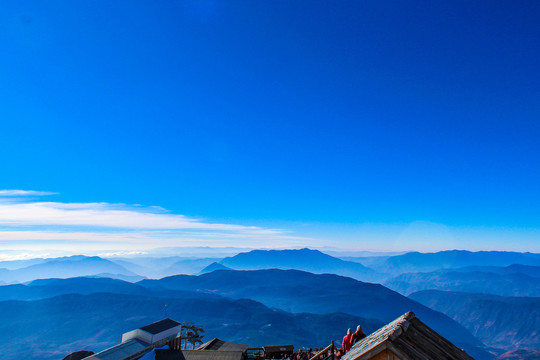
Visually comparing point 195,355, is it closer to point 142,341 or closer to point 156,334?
point 156,334

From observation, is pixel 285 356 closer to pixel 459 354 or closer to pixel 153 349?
pixel 153 349

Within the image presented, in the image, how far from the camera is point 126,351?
22.8 m

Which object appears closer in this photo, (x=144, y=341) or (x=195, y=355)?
(x=144, y=341)

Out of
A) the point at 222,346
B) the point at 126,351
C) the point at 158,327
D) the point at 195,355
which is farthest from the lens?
the point at 222,346

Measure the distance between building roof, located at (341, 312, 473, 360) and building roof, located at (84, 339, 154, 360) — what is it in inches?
738

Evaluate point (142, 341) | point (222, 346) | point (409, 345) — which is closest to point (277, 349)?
point (222, 346)

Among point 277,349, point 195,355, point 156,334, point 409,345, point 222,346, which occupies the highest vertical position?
point 409,345

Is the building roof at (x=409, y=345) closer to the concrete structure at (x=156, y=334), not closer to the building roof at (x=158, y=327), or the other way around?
the concrete structure at (x=156, y=334)

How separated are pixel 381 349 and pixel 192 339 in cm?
4305

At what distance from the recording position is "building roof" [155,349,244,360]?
25.8 meters

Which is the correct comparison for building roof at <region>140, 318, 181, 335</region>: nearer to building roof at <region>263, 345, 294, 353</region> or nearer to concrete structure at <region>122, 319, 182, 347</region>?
concrete structure at <region>122, 319, 182, 347</region>

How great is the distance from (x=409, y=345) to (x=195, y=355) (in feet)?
83.6

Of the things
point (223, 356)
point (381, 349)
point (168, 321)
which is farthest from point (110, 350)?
point (381, 349)

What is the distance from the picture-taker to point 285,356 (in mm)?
31984
